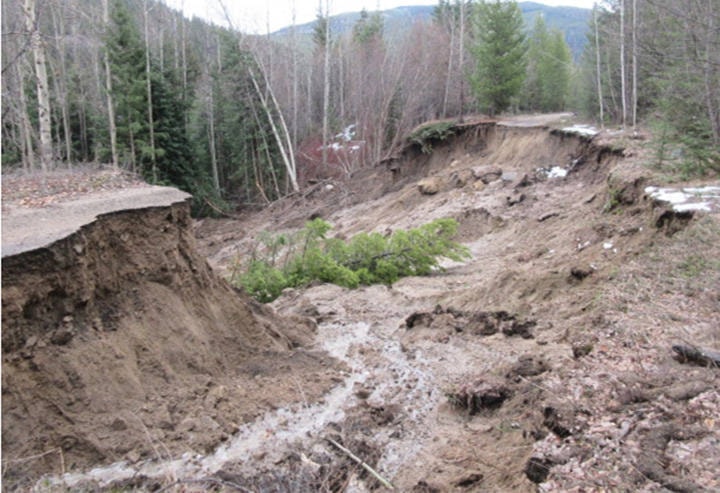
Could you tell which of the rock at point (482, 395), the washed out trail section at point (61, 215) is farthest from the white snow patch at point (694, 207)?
the washed out trail section at point (61, 215)

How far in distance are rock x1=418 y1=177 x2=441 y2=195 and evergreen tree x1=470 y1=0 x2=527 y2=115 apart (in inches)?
326

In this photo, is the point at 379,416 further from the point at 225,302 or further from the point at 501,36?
the point at 501,36

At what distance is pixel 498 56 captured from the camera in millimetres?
26719

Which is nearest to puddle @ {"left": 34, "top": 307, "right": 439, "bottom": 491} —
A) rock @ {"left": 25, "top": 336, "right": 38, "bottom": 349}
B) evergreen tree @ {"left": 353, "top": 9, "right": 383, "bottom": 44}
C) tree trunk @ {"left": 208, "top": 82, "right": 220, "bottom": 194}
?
rock @ {"left": 25, "top": 336, "right": 38, "bottom": 349}

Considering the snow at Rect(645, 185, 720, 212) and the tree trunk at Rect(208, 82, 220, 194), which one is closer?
the snow at Rect(645, 185, 720, 212)

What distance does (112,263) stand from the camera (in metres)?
6.01

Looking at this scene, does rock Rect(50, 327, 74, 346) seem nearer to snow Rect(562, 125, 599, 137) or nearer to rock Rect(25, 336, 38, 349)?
rock Rect(25, 336, 38, 349)

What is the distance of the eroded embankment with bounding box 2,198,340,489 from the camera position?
4777mm

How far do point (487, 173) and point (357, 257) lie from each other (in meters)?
9.49

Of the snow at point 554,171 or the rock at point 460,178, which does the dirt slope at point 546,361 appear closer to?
the snow at point 554,171

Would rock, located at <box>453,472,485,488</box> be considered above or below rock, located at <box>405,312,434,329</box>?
above

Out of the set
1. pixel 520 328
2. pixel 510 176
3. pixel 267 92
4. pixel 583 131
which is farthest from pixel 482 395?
pixel 267 92

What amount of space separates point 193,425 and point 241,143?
102 feet

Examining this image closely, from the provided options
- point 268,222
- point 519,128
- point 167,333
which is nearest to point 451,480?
point 167,333
